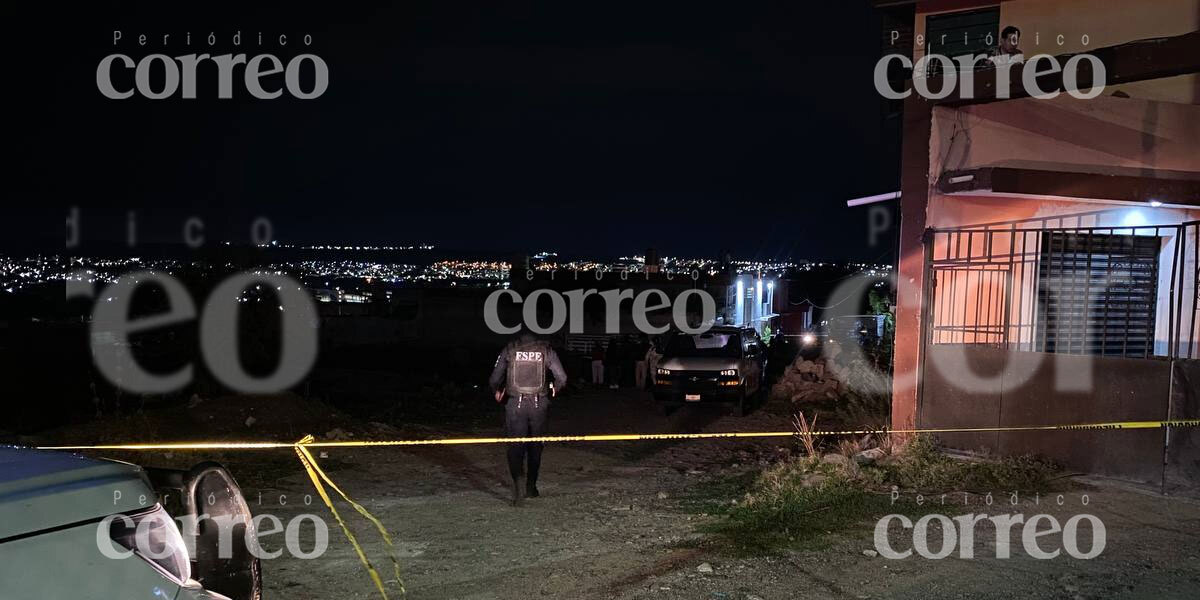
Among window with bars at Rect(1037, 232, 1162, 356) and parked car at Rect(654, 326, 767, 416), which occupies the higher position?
window with bars at Rect(1037, 232, 1162, 356)

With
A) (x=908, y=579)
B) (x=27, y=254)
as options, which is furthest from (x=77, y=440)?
(x=27, y=254)

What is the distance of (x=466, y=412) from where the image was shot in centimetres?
1789

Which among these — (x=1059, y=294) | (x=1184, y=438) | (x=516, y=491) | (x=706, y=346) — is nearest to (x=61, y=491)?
(x=516, y=491)

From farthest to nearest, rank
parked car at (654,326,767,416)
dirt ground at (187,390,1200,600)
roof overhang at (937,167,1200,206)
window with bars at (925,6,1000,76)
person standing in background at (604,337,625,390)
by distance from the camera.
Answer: person standing in background at (604,337,625,390), parked car at (654,326,767,416), window with bars at (925,6,1000,76), roof overhang at (937,167,1200,206), dirt ground at (187,390,1200,600)

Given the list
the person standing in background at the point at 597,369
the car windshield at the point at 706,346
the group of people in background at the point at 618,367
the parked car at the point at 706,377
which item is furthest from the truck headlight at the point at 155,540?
the person standing in background at the point at 597,369

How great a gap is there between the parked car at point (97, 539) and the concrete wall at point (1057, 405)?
318 inches

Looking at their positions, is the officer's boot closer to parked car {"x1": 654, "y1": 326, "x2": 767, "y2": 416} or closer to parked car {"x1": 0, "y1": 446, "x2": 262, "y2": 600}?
parked car {"x1": 0, "y1": 446, "x2": 262, "y2": 600}

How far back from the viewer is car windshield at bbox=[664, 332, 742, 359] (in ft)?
57.4

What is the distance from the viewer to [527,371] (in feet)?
29.8

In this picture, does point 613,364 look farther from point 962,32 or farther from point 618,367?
point 962,32

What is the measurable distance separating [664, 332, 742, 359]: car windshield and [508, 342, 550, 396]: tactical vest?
27.9 feet

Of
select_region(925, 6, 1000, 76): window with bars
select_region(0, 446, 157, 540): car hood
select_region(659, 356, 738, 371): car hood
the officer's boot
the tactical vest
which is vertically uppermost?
select_region(925, 6, 1000, 76): window with bars

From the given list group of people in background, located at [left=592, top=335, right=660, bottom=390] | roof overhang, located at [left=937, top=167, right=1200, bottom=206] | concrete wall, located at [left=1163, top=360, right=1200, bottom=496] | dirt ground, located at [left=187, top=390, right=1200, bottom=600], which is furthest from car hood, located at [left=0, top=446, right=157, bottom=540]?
group of people in background, located at [left=592, top=335, right=660, bottom=390]

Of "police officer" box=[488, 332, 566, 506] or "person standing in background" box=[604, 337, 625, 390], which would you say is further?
"person standing in background" box=[604, 337, 625, 390]
